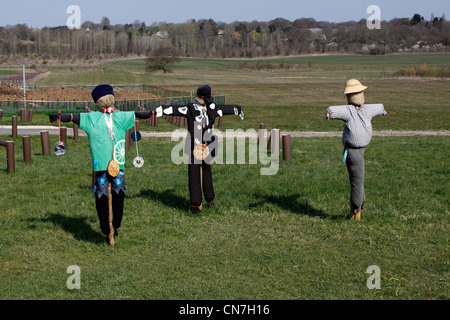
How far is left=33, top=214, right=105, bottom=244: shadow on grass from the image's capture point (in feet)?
29.8

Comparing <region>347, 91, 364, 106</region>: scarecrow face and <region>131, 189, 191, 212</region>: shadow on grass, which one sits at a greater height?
<region>347, 91, 364, 106</region>: scarecrow face

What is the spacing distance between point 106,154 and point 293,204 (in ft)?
12.8

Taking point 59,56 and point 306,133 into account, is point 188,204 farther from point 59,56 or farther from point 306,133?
point 59,56

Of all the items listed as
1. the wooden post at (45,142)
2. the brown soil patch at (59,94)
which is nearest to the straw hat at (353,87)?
the wooden post at (45,142)

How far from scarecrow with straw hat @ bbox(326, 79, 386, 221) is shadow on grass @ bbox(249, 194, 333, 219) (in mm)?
907

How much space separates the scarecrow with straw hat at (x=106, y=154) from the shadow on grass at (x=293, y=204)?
3.09m

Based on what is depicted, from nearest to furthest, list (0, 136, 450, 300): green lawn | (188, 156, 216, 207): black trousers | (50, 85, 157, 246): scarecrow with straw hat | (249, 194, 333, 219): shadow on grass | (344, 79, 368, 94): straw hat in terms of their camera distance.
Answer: (0, 136, 450, 300): green lawn
(50, 85, 157, 246): scarecrow with straw hat
(344, 79, 368, 94): straw hat
(188, 156, 216, 207): black trousers
(249, 194, 333, 219): shadow on grass

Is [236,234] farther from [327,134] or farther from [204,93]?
[327,134]

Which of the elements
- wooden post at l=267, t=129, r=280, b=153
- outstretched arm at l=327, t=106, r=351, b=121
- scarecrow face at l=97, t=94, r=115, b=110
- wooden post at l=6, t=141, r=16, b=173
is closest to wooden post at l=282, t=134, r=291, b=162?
wooden post at l=267, t=129, r=280, b=153

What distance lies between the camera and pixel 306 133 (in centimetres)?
2505

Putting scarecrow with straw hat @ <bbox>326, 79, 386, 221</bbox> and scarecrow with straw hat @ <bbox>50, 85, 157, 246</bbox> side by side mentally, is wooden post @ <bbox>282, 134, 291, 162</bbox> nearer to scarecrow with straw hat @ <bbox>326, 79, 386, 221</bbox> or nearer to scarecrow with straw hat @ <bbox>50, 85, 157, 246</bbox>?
scarecrow with straw hat @ <bbox>326, 79, 386, 221</bbox>

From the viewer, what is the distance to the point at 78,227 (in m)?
9.60

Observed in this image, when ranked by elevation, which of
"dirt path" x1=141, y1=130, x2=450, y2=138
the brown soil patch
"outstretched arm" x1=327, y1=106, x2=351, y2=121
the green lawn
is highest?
"outstretched arm" x1=327, y1=106, x2=351, y2=121

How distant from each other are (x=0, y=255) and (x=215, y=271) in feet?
10.1
